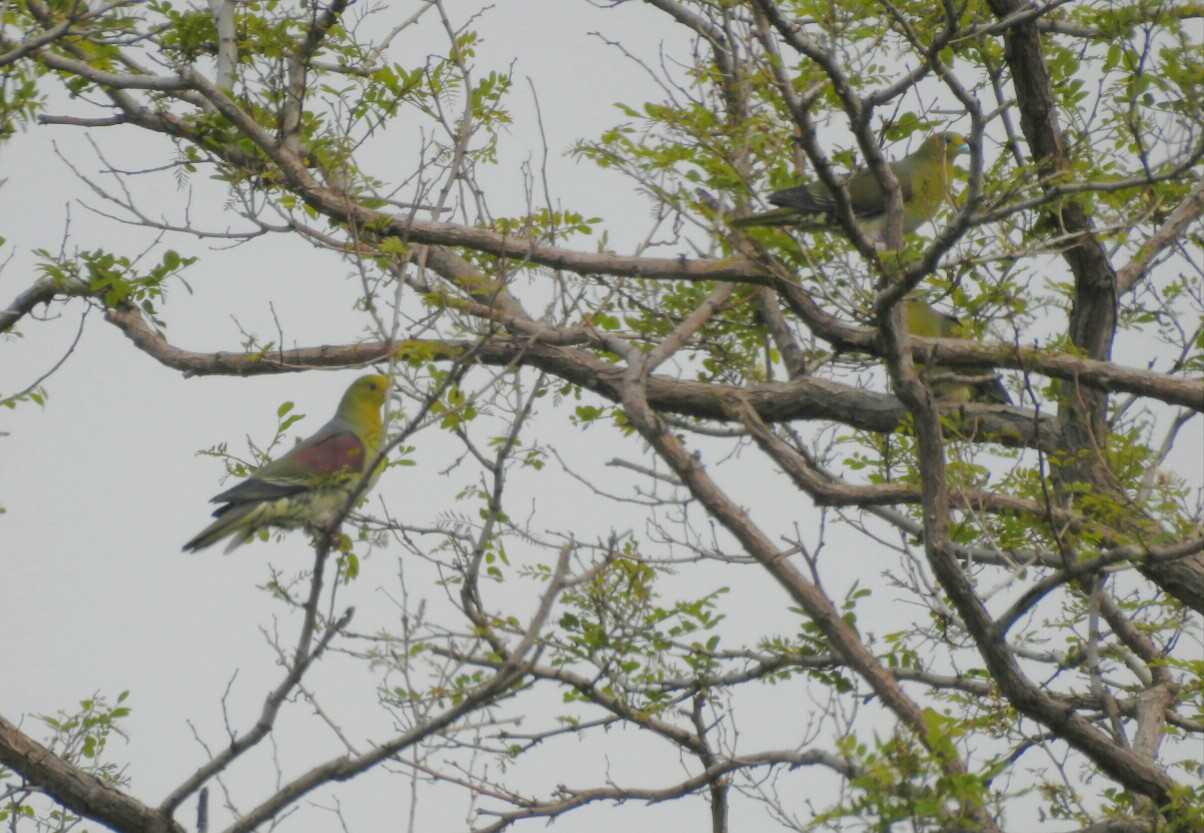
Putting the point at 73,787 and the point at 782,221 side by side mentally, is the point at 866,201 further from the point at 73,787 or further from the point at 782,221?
the point at 73,787

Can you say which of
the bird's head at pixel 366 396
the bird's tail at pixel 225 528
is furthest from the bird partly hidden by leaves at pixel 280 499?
the bird's head at pixel 366 396

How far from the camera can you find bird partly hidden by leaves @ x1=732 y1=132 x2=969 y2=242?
507cm

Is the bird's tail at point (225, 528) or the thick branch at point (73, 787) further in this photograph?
the bird's tail at point (225, 528)

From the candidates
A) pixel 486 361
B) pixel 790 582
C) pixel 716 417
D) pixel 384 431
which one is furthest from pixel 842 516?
pixel 384 431

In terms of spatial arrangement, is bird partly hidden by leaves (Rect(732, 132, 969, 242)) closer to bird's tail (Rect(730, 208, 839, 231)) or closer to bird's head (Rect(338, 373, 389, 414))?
bird's tail (Rect(730, 208, 839, 231))

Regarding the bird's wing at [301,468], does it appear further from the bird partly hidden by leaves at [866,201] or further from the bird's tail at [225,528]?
the bird partly hidden by leaves at [866,201]

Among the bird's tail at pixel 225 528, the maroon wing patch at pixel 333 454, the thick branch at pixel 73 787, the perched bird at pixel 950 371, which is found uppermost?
the perched bird at pixel 950 371

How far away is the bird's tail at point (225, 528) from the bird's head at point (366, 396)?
1.35 meters

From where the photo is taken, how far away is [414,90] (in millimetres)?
5492

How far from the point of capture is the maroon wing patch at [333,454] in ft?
18.4

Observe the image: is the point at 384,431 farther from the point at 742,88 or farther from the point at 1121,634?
the point at 1121,634

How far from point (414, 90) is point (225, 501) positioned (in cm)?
165

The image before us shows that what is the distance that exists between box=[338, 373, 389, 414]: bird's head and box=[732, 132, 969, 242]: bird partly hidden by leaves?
2243mm

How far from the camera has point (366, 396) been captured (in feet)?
22.3
